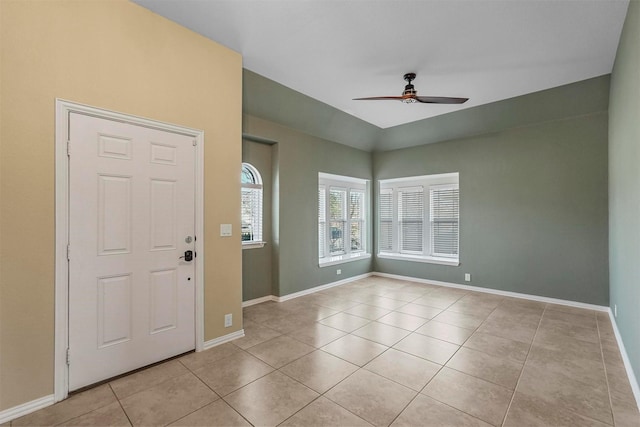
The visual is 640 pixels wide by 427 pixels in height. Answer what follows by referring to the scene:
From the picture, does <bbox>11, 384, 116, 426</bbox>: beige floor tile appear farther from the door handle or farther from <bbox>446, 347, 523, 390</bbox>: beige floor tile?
<bbox>446, 347, 523, 390</bbox>: beige floor tile

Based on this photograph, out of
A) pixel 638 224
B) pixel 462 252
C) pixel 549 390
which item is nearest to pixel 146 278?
pixel 549 390

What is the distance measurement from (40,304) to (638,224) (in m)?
4.36

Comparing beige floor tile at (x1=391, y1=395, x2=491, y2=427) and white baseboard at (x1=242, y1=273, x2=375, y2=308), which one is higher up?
white baseboard at (x1=242, y1=273, x2=375, y2=308)

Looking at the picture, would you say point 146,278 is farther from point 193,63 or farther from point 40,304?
point 193,63

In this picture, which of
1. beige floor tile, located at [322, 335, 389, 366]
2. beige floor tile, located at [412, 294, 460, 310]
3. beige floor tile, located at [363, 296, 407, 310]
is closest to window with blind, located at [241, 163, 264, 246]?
beige floor tile, located at [363, 296, 407, 310]

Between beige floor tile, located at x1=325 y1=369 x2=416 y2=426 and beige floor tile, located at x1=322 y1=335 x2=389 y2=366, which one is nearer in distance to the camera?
beige floor tile, located at x1=325 y1=369 x2=416 y2=426

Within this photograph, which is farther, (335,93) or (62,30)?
(335,93)

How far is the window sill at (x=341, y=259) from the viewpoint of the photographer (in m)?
5.55

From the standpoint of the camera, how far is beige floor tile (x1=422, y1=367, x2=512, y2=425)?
2.05 m

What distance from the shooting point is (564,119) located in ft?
14.4

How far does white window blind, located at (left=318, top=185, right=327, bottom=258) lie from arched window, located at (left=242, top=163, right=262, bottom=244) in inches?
51.2

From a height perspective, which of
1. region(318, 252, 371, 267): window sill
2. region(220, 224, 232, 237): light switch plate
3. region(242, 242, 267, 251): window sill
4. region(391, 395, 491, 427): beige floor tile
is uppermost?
region(220, 224, 232, 237): light switch plate

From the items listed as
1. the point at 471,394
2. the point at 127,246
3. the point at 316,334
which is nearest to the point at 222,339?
the point at 316,334

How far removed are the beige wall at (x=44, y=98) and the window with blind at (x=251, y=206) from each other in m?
1.77
